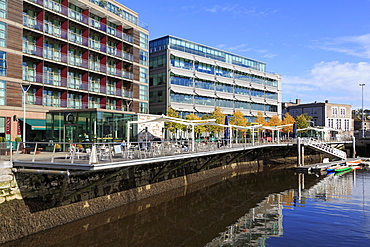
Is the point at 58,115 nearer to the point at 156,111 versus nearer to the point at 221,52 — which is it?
the point at 156,111

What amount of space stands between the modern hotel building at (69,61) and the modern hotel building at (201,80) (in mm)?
8986

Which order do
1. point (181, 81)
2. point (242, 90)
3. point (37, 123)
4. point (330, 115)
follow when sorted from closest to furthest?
point (37, 123)
point (181, 81)
point (242, 90)
point (330, 115)

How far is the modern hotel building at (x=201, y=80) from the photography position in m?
59.3

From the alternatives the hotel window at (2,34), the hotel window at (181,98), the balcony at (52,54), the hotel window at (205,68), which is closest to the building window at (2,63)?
the hotel window at (2,34)

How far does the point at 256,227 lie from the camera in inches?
737

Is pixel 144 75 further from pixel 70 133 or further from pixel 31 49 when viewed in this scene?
pixel 70 133

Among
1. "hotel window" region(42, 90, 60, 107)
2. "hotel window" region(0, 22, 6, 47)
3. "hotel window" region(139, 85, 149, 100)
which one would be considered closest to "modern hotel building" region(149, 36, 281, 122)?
"hotel window" region(139, 85, 149, 100)

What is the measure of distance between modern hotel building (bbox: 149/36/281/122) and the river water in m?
32.0

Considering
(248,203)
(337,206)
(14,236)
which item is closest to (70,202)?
(14,236)

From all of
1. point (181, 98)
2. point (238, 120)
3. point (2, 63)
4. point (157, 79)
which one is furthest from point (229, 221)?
point (157, 79)

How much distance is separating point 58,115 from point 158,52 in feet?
108

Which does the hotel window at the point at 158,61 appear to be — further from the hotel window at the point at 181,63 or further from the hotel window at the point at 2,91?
the hotel window at the point at 2,91

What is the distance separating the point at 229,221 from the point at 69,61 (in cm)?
2763

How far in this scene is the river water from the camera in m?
16.1
